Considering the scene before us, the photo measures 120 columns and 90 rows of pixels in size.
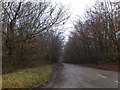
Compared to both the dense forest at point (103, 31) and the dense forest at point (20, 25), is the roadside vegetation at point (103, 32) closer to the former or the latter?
the dense forest at point (103, 31)

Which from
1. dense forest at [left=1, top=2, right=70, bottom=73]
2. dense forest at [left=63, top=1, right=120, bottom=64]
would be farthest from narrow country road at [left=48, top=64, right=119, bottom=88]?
dense forest at [left=63, top=1, right=120, bottom=64]

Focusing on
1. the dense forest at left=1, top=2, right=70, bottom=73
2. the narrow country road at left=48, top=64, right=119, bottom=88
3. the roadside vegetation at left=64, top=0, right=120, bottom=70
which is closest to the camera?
the narrow country road at left=48, top=64, right=119, bottom=88

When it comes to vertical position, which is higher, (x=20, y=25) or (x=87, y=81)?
(x=20, y=25)

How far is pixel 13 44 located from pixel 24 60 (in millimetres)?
5379

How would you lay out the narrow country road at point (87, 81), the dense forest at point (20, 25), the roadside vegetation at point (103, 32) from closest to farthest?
the narrow country road at point (87, 81)
the dense forest at point (20, 25)
the roadside vegetation at point (103, 32)

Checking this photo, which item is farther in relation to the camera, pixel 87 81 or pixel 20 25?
pixel 20 25

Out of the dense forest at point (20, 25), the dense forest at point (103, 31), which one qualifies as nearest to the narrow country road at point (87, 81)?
the dense forest at point (20, 25)

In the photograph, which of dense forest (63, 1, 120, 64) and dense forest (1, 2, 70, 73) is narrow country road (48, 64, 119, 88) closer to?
dense forest (1, 2, 70, 73)

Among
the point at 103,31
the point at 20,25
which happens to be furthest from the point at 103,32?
the point at 20,25

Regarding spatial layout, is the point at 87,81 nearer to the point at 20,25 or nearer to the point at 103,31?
the point at 20,25

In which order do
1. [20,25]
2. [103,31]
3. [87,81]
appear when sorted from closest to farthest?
[87,81] < [20,25] < [103,31]

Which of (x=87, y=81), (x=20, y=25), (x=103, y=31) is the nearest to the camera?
(x=87, y=81)

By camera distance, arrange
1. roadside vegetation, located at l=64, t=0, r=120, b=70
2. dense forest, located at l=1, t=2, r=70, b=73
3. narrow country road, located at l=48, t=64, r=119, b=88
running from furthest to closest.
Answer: roadside vegetation, located at l=64, t=0, r=120, b=70
dense forest, located at l=1, t=2, r=70, b=73
narrow country road, located at l=48, t=64, r=119, b=88

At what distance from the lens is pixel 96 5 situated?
51500 mm
